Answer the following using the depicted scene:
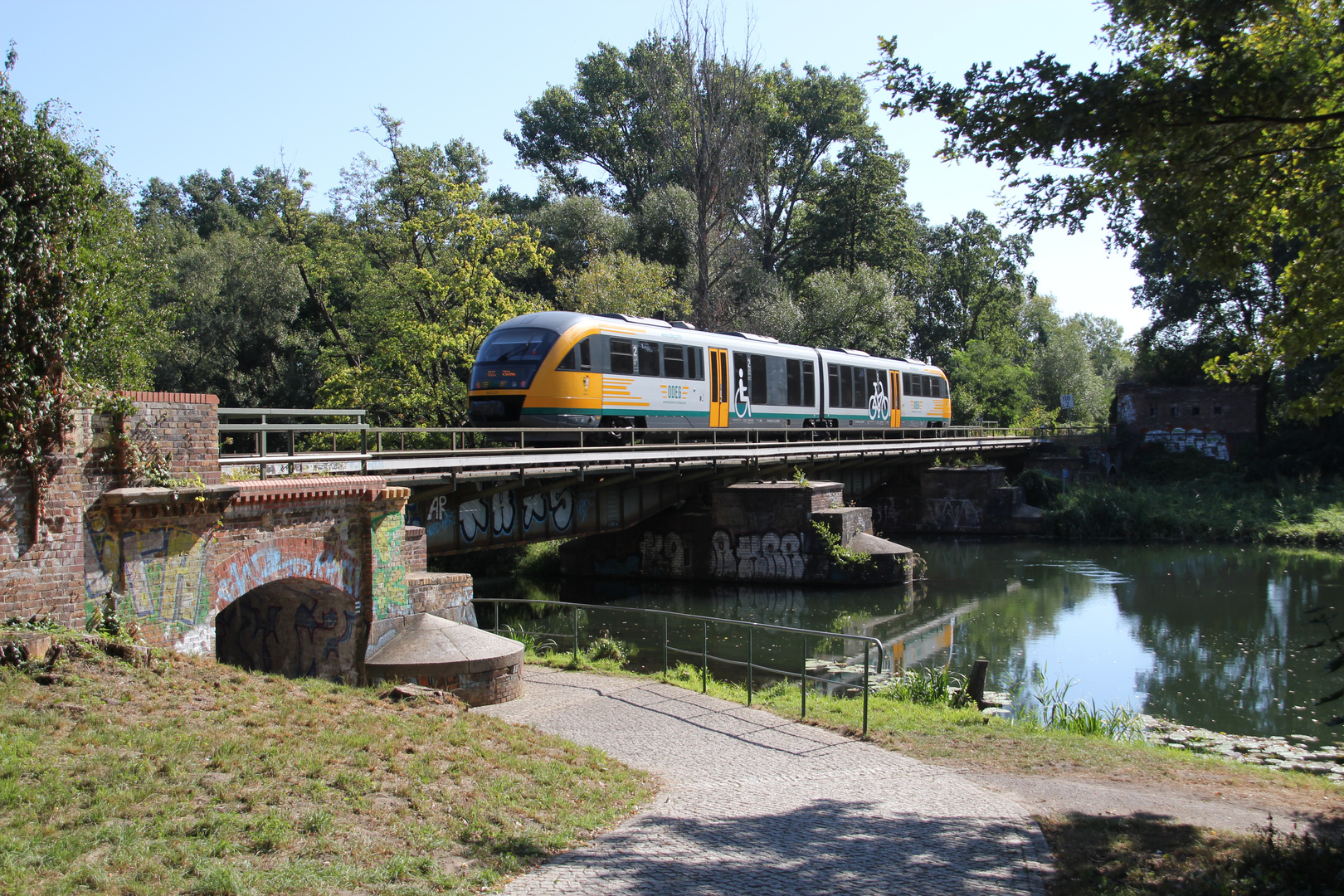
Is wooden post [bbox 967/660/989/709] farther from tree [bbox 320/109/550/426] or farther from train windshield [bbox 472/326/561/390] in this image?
tree [bbox 320/109/550/426]

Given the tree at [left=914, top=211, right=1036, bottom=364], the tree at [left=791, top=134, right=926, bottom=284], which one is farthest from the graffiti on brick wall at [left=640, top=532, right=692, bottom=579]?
the tree at [left=914, top=211, right=1036, bottom=364]

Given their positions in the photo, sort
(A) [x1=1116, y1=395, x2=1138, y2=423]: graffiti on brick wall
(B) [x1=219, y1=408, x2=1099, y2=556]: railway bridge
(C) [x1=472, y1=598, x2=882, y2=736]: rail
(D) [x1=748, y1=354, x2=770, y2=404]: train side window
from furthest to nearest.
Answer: (A) [x1=1116, y1=395, x2=1138, y2=423]: graffiti on brick wall
(D) [x1=748, y1=354, x2=770, y2=404]: train side window
(B) [x1=219, y1=408, x2=1099, y2=556]: railway bridge
(C) [x1=472, y1=598, x2=882, y2=736]: rail

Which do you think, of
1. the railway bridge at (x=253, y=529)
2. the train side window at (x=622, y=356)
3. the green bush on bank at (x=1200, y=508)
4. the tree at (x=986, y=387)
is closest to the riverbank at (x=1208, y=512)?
the green bush on bank at (x=1200, y=508)

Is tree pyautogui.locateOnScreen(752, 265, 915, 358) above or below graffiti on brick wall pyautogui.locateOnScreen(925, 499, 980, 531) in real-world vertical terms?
above

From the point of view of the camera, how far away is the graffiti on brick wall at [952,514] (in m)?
41.8

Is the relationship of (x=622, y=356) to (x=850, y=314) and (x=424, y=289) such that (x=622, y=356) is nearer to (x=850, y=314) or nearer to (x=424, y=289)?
(x=424, y=289)

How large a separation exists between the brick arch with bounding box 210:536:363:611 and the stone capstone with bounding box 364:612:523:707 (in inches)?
32.1

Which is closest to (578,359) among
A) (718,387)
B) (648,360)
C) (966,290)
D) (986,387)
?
(648,360)

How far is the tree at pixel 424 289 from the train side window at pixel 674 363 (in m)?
6.32

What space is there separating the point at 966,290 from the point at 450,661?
194ft

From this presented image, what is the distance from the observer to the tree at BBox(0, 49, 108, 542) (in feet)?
28.0

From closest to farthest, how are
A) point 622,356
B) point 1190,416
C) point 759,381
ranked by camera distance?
1. point 622,356
2. point 759,381
3. point 1190,416

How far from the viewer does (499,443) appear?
76.7ft

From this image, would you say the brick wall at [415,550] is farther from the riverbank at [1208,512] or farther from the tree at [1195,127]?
the riverbank at [1208,512]
